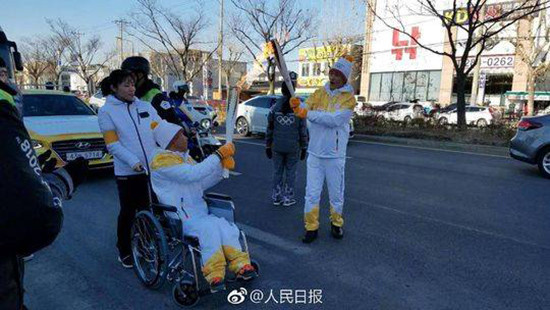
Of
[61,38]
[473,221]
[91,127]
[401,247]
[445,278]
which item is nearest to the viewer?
[445,278]

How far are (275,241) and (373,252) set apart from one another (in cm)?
102

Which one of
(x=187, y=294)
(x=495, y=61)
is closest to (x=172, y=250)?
(x=187, y=294)

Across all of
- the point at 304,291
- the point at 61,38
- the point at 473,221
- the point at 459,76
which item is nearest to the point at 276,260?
the point at 304,291

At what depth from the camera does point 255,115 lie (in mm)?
13766

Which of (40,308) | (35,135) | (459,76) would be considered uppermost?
(459,76)

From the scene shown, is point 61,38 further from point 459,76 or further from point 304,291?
point 304,291

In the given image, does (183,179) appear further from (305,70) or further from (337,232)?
(305,70)

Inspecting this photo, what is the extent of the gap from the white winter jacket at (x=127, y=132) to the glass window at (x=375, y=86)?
4247 cm

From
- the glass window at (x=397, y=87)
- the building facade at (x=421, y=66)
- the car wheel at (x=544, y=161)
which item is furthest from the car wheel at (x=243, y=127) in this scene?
the glass window at (x=397, y=87)

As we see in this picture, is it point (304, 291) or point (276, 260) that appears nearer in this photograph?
point (304, 291)

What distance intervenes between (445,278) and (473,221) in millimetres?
1848

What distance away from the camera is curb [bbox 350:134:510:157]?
11305 mm

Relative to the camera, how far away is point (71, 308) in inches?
118

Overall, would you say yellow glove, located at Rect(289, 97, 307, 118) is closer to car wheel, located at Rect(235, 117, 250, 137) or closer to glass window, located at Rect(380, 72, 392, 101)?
car wheel, located at Rect(235, 117, 250, 137)
